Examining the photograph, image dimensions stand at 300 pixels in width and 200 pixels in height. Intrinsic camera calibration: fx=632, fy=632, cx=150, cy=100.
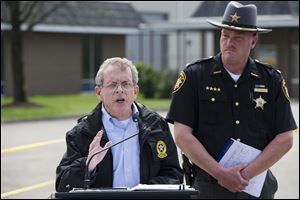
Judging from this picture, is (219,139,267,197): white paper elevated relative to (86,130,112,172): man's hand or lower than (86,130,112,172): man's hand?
lower

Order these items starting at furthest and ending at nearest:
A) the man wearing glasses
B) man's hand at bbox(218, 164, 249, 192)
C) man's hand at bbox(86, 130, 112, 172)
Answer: man's hand at bbox(218, 164, 249, 192), the man wearing glasses, man's hand at bbox(86, 130, 112, 172)

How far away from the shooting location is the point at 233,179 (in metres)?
3.44

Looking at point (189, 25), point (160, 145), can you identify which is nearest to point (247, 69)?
point (160, 145)

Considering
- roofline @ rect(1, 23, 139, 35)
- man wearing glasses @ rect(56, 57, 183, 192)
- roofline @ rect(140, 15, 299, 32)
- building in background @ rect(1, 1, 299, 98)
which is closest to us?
man wearing glasses @ rect(56, 57, 183, 192)

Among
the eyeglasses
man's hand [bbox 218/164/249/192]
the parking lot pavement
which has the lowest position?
the parking lot pavement

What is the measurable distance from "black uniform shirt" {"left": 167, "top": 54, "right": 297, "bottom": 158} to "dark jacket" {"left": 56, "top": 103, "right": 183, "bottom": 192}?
0.35 metres

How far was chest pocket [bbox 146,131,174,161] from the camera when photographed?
3156 mm

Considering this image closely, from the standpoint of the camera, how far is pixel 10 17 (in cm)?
2314

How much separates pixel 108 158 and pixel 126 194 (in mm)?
896

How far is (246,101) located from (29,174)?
6415mm

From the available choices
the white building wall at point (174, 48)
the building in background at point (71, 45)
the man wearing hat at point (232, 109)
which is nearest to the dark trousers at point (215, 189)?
the man wearing hat at point (232, 109)

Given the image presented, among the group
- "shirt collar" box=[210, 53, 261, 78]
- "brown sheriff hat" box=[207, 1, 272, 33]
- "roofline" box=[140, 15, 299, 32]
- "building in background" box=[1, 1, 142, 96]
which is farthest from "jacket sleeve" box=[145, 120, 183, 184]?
"building in background" box=[1, 1, 142, 96]

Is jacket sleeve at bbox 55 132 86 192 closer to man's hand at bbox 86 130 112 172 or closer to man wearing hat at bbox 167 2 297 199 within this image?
man's hand at bbox 86 130 112 172

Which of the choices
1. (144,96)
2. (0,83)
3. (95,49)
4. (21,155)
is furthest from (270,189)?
(95,49)
